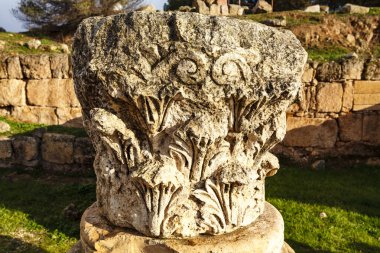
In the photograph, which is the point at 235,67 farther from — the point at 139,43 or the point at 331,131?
the point at 331,131

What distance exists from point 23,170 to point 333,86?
22.6 feet

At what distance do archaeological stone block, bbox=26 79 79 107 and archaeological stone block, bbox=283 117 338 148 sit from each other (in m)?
5.49

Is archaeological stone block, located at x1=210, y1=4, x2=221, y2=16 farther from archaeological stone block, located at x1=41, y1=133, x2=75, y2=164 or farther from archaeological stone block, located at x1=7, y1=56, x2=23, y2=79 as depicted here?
archaeological stone block, located at x1=41, y1=133, x2=75, y2=164

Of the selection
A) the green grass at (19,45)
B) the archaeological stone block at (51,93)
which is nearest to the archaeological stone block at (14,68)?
the archaeological stone block at (51,93)

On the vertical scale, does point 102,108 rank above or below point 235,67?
below

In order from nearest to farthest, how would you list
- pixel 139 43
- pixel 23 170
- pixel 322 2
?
pixel 139 43 → pixel 23 170 → pixel 322 2

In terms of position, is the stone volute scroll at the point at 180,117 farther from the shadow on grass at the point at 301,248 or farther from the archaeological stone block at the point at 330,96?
the archaeological stone block at the point at 330,96

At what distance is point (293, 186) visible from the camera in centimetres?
711

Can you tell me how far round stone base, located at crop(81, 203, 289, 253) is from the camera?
7.54 ft

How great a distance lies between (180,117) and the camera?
2311 millimetres

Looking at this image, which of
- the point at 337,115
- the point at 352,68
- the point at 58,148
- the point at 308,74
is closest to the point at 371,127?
the point at 337,115

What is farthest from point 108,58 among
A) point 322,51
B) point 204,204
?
point 322,51

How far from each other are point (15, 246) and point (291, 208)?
13.0 feet

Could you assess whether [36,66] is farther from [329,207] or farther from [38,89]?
[329,207]
